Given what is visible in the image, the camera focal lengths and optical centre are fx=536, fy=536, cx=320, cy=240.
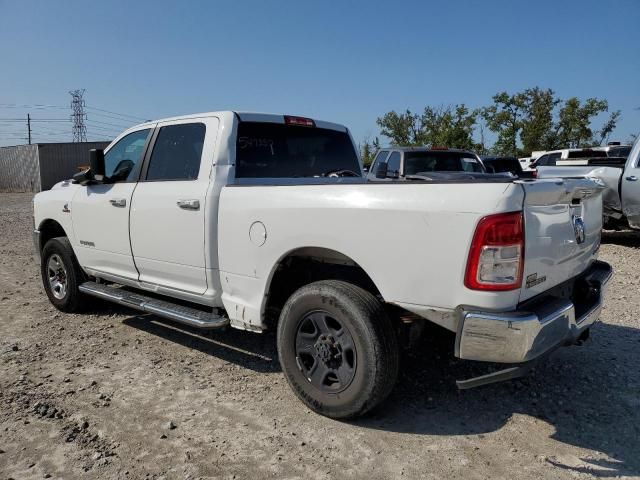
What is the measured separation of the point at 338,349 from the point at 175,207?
1774 mm

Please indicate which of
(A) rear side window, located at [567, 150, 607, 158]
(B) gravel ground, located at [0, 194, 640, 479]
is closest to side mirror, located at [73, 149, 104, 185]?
(B) gravel ground, located at [0, 194, 640, 479]

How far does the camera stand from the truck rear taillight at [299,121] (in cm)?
474

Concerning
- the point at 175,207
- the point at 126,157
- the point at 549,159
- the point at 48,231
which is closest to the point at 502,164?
the point at 549,159

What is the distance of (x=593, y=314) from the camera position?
3430mm

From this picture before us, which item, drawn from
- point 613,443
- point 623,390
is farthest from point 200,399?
point 623,390

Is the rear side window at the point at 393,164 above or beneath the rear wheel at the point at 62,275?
above

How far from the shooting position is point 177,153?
451cm

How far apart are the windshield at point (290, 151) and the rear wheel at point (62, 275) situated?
248cm

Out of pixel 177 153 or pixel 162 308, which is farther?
pixel 177 153

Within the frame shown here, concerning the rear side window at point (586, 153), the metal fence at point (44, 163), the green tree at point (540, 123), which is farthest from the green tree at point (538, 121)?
the metal fence at point (44, 163)

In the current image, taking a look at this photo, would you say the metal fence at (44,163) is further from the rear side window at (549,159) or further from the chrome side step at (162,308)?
the chrome side step at (162,308)

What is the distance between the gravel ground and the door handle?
1.29 meters

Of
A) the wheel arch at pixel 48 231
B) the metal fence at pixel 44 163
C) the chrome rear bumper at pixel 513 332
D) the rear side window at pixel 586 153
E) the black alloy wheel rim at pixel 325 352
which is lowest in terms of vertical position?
the black alloy wheel rim at pixel 325 352

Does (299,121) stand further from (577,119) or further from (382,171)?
(577,119)
